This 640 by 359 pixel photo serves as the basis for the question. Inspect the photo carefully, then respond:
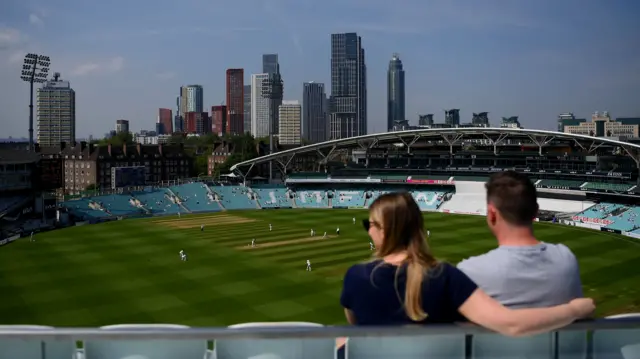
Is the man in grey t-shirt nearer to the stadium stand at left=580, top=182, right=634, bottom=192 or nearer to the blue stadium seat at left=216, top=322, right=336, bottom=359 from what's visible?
the blue stadium seat at left=216, top=322, right=336, bottom=359

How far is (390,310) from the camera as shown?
9.90 feet

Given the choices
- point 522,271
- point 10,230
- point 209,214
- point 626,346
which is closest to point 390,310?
point 522,271

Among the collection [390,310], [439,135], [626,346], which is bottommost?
[626,346]

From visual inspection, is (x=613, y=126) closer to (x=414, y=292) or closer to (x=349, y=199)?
(x=349, y=199)

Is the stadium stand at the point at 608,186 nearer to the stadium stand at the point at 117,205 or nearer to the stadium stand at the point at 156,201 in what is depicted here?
the stadium stand at the point at 156,201

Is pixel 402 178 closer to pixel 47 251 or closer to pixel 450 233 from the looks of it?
pixel 450 233

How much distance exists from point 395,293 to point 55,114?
532ft

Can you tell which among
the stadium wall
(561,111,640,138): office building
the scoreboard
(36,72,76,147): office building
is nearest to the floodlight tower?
the scoreboard

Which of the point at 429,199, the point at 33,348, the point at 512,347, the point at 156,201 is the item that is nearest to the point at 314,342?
the point at 512,347

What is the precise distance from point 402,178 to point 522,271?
67.0 m

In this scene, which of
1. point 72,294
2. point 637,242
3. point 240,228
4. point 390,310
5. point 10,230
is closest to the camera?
point 390,310

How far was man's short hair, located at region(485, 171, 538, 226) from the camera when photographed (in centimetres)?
315

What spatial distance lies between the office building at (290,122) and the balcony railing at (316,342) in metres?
182

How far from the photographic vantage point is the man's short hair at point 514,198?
10.3 feet
